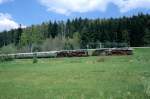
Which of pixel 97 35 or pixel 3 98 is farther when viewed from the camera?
pixel 97 35

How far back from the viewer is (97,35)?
136 meters

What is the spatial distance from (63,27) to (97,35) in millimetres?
33383

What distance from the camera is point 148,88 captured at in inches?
627

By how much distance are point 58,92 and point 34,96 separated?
1.45 m

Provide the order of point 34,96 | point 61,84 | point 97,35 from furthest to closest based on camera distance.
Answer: point 97,35
point 61,84
point 34,96

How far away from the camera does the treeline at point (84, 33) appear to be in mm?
123456

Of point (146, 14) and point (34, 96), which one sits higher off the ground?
point (146, 14)

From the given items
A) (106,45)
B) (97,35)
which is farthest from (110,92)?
(97,35)

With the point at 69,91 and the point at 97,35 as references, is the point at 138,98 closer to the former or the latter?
the point at 69,91

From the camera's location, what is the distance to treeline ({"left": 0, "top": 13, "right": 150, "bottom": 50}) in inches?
4860

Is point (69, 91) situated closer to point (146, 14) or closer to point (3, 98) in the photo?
point (3, 98)

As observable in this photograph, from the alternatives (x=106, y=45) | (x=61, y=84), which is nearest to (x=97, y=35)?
(x=106, y=45)

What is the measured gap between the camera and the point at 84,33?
136 m

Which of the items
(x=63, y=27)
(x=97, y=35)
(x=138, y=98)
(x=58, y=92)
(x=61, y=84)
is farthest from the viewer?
(x=63, y=27)
